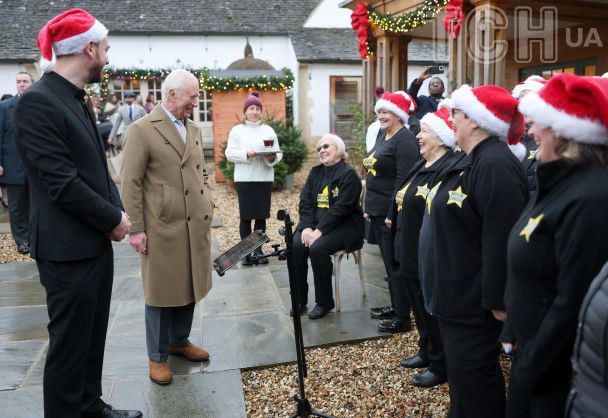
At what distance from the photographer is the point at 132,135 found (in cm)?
359

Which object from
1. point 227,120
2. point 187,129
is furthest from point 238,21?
point 187,129

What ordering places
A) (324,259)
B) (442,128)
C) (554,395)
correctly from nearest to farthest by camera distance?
(554,395), (442,128), (324,259)

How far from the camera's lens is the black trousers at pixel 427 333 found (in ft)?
11.7

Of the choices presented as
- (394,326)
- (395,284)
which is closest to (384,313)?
(394,326)

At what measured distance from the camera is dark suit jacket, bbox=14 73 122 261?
2629mm

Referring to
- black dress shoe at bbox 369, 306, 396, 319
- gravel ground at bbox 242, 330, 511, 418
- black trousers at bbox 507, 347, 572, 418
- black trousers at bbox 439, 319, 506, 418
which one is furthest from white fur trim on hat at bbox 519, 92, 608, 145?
black dress shoe at bbox 369, 306, 396, 319

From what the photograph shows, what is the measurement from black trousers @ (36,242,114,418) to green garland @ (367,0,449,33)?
24.8 feet

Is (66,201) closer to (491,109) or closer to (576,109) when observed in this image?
(491,109)

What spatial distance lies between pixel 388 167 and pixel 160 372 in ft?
8.22

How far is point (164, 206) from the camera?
3633mm

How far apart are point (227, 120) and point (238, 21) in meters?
11.3

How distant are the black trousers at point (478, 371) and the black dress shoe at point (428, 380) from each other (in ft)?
3.21

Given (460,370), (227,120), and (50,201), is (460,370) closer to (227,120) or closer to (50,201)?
(50,201)

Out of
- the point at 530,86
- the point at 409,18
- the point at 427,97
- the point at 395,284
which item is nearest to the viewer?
the point at 530,86
